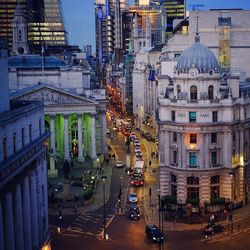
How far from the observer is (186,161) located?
8512cm

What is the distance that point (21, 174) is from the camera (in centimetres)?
5222

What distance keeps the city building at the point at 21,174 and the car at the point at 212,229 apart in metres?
19.8

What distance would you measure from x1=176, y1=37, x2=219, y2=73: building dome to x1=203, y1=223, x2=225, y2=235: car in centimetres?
2216

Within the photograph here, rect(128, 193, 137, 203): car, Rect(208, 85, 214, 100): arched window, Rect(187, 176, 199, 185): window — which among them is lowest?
Rect(128, 193, 137, 203): car

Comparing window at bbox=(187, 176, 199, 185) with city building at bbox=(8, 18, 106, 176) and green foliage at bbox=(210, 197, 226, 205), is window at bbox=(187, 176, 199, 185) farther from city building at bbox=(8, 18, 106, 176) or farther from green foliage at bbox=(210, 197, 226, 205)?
city building at bbox=(8, 18, 106, 176)

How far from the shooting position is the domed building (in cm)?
8475

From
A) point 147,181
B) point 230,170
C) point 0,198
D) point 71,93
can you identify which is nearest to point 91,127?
point 71,93

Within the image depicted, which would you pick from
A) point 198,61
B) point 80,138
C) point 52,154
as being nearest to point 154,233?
point 198,61

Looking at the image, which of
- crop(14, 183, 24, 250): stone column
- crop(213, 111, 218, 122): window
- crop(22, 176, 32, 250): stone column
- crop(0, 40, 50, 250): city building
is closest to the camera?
crop(0, 40, 50, 250): city building

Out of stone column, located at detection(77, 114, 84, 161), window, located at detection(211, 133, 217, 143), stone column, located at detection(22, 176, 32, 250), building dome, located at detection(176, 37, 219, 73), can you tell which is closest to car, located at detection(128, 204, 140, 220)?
window, located at detection(211, 133, 217, 143)

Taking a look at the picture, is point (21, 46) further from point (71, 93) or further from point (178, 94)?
point (178, 94)

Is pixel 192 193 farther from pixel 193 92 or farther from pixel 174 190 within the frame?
pixel 193 92

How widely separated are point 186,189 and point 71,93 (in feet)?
129

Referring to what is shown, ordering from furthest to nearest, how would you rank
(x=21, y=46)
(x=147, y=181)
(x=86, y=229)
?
1. (x=21, y=46)
2. (x=147, y=181)
3. (x=86, y=229)
